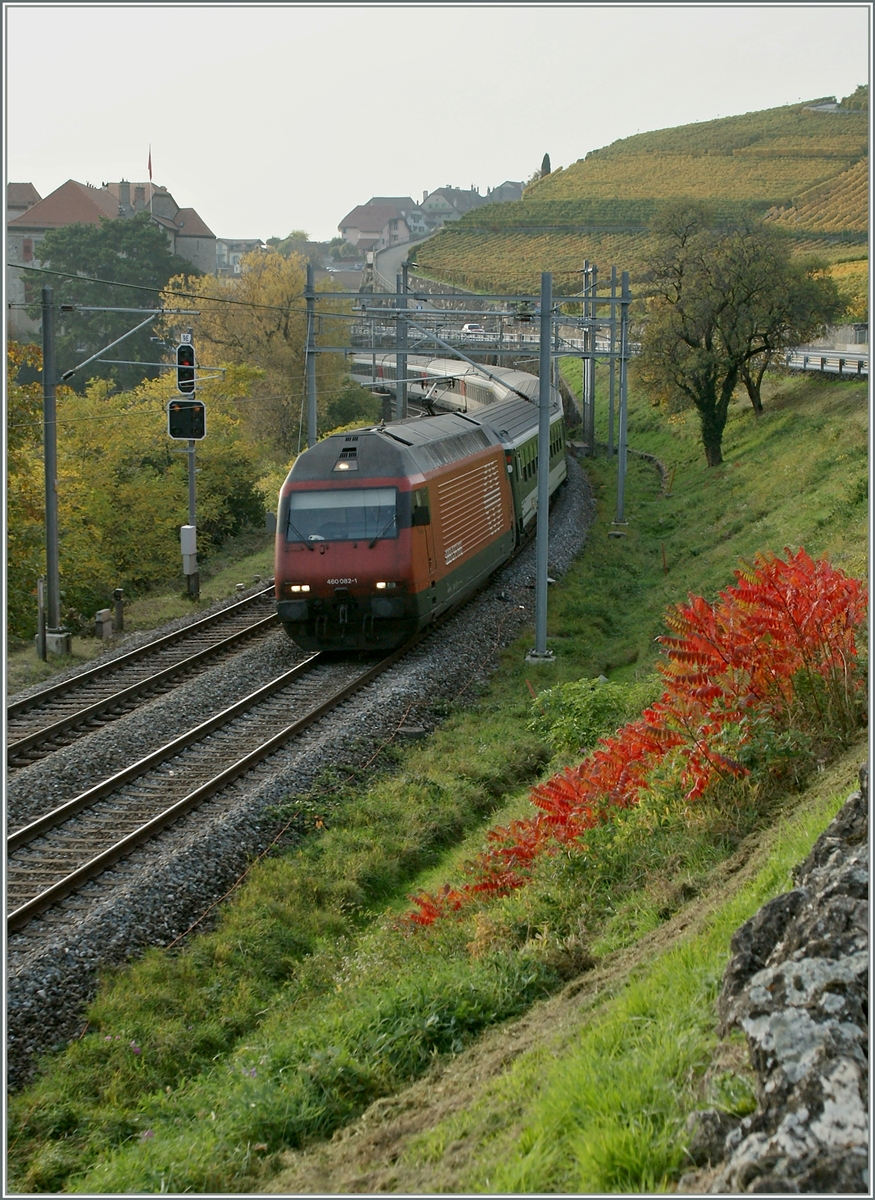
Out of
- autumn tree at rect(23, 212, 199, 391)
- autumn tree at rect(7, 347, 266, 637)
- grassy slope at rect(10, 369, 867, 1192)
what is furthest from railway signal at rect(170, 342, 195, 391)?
autumn tree at rect(23, 212, 199, 391)

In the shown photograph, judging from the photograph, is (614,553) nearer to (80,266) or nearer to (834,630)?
(834,630)

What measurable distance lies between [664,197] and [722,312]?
7319 centimetres

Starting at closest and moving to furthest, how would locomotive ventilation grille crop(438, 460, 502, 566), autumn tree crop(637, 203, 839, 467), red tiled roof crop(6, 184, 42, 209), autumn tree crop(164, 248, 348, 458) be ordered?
locomotive ventilation grille crop(438, 460, 502, 566) < autumn tree crop(637, 203, 839, 467) < autumn tree crop(164, 248, 348, 458) < red tiled roof crop(6, 184, 42, 209)

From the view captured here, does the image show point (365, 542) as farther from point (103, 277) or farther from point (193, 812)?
point (103, 277)

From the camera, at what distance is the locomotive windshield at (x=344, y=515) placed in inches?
644

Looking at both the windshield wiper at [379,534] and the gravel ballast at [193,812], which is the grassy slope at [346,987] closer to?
the gravel ballast at [193,812]

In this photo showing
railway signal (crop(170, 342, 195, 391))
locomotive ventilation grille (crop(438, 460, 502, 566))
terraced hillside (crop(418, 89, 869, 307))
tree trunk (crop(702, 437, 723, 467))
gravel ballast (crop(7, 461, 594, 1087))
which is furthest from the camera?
terraced hillside (crop(418, 89, 869, 307))

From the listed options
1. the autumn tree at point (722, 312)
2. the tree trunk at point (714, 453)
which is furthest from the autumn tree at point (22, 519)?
the tree trunk at point (714, 453)

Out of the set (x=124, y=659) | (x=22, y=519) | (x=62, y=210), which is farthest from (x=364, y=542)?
(x=62, y=210)

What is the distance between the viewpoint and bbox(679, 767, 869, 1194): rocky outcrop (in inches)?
143

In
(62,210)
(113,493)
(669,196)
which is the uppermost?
(669,196)

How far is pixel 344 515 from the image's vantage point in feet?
54.2

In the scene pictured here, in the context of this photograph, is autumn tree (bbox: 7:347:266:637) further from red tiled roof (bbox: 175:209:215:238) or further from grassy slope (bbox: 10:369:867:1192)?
red tiled roof (bbox: 175:209:215:238)

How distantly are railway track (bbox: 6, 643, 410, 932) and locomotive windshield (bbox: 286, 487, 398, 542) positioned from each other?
1.92 meters
